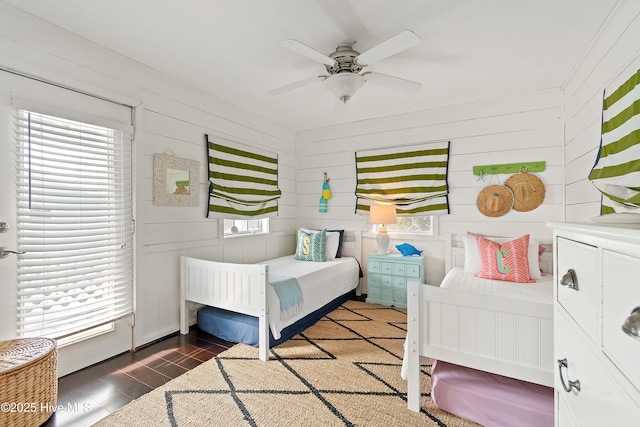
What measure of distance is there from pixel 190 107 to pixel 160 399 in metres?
2.49

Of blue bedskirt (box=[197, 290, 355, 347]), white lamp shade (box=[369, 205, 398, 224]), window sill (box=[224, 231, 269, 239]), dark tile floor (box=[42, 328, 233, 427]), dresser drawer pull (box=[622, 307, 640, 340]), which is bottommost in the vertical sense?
dark tile floor (box=[42, 328, 233, 427])

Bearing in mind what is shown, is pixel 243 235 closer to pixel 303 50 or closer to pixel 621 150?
pixel 303 50

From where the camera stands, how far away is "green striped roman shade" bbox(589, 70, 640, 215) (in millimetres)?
1548

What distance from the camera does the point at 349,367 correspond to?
2.22m

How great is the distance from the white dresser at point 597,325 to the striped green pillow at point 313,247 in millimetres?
2871

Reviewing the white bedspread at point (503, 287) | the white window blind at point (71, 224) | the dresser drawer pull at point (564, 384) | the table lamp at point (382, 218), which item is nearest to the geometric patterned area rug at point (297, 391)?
the white bedspread at point (503, 287)

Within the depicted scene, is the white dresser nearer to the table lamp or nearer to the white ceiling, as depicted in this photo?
the white ceiling

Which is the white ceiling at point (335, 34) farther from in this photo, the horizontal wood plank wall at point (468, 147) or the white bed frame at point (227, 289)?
the white bed frame at point (227, 289)

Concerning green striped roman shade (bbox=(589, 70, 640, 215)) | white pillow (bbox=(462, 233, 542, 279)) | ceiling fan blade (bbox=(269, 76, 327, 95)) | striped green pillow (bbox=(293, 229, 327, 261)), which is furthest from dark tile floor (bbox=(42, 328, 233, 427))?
green striped roman shade (bbox=(589, 70, 640, 215))

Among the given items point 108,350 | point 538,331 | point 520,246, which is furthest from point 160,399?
point 520,246

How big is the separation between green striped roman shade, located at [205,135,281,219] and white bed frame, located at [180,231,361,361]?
71 cm

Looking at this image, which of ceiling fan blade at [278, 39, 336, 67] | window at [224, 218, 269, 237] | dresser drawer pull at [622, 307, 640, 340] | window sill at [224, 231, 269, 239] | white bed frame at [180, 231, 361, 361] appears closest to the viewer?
dresser drawer pull at [622, 307, 640, 340]

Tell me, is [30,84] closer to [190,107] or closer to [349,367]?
[190,107]

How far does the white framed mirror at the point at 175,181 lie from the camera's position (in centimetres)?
265
